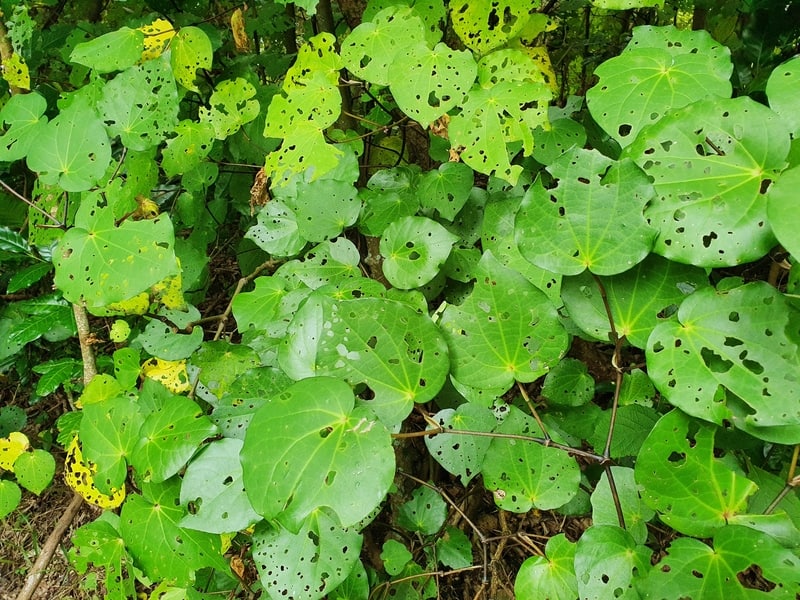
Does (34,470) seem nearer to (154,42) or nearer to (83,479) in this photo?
(83,479)

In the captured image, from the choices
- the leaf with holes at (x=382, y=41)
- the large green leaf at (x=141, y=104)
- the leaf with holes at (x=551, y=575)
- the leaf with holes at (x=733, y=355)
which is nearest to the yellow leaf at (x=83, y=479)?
the large green leaf at (x=141, y=104)

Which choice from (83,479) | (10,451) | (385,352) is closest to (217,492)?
(385,352)

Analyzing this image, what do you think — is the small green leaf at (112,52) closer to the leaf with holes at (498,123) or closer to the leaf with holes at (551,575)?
the leaf with holes at (498,123)

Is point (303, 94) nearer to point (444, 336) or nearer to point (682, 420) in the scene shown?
point (444, 336)

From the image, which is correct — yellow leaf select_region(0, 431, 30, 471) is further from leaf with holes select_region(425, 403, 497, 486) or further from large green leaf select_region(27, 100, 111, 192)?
leaf with holes select_region(425, 403, 497, 486)

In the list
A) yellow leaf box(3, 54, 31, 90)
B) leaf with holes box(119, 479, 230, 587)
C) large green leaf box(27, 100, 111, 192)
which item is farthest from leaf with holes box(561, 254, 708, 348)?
yellow leaf box(3, 54, 31, 90)
